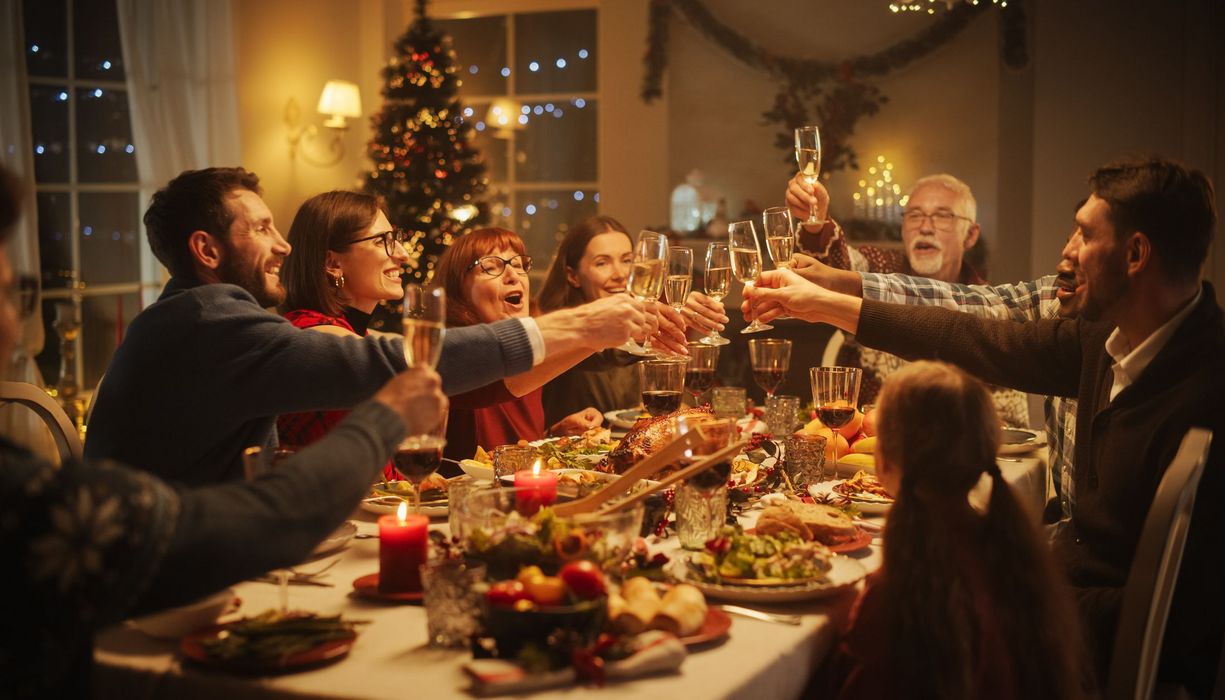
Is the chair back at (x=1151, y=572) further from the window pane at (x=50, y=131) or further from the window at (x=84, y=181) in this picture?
the window pane at (x=50, y=131)

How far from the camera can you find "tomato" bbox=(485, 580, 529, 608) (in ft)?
4.45

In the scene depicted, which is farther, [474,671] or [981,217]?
[981,217]

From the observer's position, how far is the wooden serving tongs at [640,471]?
176cm

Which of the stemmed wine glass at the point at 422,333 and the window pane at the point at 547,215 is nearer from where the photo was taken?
the stemmed wine glass at the point at 422,333

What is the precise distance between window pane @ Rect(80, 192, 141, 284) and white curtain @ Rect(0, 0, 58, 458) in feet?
1.67

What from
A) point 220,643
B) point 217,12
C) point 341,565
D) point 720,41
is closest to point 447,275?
point 341,565

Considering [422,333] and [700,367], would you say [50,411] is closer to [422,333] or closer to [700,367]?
[422,333]

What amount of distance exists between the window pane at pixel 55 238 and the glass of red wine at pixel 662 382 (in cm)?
Result: 361

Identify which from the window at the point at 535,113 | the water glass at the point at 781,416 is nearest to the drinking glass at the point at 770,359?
the water glass at the point at 781,416

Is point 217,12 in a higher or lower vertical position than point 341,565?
higher

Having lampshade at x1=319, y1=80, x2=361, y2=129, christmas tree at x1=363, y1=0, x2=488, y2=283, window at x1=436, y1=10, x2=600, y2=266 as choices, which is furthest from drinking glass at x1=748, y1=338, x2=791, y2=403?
lampshade at x1=319, y1=80, x2=361, y2=129

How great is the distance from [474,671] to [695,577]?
1.61ft

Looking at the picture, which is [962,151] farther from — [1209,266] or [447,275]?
[447,275]

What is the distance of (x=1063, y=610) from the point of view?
5.29ft
